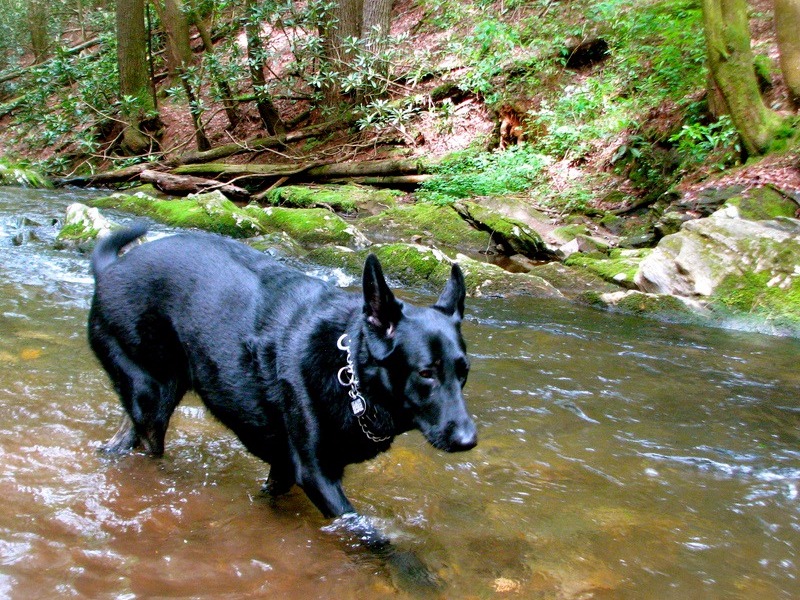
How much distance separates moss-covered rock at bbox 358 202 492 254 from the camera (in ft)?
34.6

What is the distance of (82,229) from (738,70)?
9.67 m

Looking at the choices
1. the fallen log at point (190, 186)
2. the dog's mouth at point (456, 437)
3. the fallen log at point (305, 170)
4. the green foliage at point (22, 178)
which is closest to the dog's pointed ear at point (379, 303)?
the dog's mouth at point (456, 437)

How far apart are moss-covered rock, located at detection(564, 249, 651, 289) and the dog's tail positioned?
627 centimetres

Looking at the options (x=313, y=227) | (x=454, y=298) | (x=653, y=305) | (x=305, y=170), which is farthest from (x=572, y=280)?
(x=305, y=170)

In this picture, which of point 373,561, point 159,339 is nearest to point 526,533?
point 373,561

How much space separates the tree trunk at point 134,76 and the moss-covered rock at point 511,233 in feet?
34.6

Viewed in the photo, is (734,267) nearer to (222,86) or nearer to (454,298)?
(454,298)

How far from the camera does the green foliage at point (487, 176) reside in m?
12.4

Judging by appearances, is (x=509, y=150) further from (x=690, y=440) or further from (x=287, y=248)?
(x=690, y=440)

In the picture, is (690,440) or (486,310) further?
(486,310)

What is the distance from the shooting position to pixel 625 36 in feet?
41.5

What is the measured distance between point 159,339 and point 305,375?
0.92 m

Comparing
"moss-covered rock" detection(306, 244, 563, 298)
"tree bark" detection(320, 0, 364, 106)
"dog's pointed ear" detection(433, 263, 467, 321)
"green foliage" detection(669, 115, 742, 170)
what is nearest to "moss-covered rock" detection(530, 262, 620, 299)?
"moss-covered rock" detection(306, 244, 563, 298)

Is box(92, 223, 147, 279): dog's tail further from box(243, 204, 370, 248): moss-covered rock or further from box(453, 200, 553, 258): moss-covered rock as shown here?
box(453, 200, 553, 258): moss-covered rock
